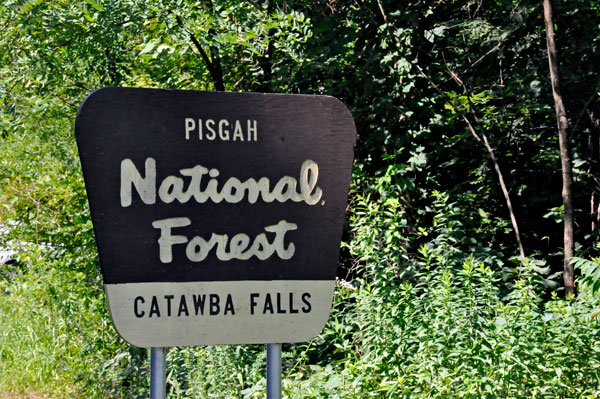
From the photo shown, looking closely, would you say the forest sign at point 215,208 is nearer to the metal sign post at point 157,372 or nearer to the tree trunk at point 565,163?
the metal sign post at point 157,372

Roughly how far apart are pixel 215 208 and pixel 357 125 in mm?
4912

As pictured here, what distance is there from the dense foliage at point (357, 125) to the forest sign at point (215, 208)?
2.99 meters

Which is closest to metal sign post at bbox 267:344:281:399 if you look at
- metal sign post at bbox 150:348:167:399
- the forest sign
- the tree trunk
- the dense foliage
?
the forest sign

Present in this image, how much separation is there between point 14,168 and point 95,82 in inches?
48.8

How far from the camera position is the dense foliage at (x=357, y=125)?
20.1 feet

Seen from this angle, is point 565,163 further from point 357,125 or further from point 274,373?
point 274,373

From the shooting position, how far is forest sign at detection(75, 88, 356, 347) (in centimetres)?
204

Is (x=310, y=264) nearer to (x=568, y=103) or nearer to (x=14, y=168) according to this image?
(x=568, y=103)

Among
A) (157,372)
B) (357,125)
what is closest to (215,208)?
(157,372)

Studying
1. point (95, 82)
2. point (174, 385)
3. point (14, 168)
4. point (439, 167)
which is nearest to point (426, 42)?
point (439, 167)

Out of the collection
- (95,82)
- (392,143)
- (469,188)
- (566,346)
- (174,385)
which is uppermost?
(95,82)

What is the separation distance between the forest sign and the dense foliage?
9.80ft

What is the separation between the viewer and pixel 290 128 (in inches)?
85.7

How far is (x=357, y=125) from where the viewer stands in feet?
22.7
